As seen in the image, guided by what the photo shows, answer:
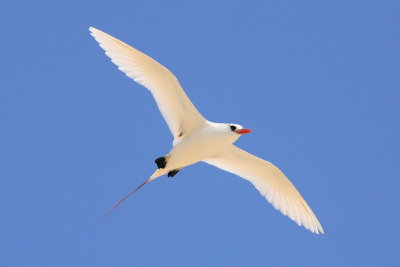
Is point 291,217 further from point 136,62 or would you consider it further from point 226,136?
point 136,62

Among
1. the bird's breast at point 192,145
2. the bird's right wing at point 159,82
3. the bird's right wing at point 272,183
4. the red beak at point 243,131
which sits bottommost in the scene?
the bird's right wing at point 272,183

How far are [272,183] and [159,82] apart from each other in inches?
143

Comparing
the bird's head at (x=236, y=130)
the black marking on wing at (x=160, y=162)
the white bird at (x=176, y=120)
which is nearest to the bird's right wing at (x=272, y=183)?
the white bird at (x=176, y=120)

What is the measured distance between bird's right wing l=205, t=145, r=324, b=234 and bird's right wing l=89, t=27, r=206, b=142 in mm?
1333

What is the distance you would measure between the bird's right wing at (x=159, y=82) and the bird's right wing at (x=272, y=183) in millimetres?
1333

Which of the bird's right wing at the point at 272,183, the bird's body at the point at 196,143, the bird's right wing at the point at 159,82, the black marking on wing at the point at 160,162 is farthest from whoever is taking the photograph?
the bird's right wing at the point at 272,183

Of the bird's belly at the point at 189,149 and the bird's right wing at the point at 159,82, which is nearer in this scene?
the bird's right wing at the point at 159,82

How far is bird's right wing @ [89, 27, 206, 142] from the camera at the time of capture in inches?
504

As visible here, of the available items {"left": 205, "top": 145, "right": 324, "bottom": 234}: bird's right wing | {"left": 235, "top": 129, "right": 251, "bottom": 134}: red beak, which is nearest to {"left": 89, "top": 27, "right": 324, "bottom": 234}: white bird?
{"left": 235, "top": 129, "right": 251, "bottom": 134}: red beak

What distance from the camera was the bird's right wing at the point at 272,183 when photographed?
569 inches

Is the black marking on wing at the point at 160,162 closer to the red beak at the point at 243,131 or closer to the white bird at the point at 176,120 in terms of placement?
the white bird at the point at 176,120

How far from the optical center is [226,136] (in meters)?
13.2

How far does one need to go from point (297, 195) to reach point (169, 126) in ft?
11.0

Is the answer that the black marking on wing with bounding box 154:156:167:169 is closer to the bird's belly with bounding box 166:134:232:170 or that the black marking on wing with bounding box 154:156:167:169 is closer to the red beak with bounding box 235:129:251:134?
the bird's belly with bounding box 166:134:232:170
